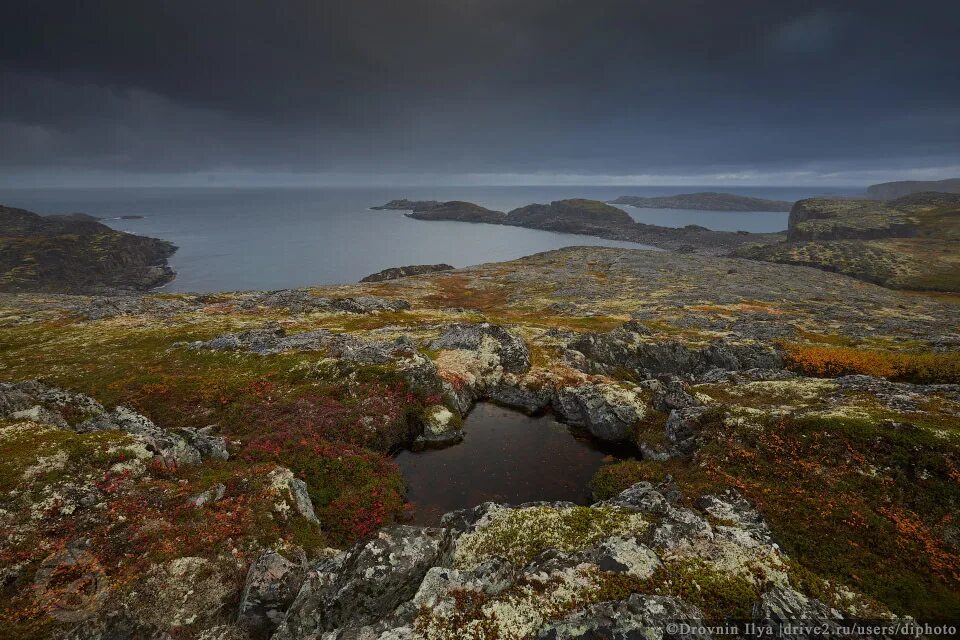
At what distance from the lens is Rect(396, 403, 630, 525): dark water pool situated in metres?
28.9

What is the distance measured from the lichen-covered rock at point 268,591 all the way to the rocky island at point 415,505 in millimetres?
77

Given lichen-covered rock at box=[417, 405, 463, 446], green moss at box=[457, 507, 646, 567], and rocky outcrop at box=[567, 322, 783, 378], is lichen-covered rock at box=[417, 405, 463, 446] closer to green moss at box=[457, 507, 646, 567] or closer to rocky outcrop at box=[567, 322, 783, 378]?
green moss at box=[457, 507, 646, 567]

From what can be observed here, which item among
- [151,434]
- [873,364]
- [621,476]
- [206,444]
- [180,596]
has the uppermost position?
[151,434]

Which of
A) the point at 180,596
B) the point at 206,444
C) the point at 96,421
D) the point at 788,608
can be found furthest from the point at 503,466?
the point at 96,421

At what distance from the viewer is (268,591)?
53.0 feet

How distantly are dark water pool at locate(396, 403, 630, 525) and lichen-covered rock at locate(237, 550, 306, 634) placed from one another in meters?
10.7

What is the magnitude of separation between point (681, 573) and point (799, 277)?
603 ft

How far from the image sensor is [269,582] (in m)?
16.4

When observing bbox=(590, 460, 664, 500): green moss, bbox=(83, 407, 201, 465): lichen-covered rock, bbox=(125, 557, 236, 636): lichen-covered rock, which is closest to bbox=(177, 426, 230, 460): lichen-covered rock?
bbox=(83, 407, 201, 465): lichen-covered rock

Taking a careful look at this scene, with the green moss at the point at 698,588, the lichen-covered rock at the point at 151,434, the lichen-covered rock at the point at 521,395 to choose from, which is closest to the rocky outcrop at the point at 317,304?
the lichen-covered rock at the point at 521,395

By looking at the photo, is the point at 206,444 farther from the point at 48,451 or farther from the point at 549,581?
the point at 549,581

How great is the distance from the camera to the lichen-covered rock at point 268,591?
15656mm

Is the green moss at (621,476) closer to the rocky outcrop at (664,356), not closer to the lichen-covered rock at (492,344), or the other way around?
the lichen-covered rock at (492,344)

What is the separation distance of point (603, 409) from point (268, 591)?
29.5m
